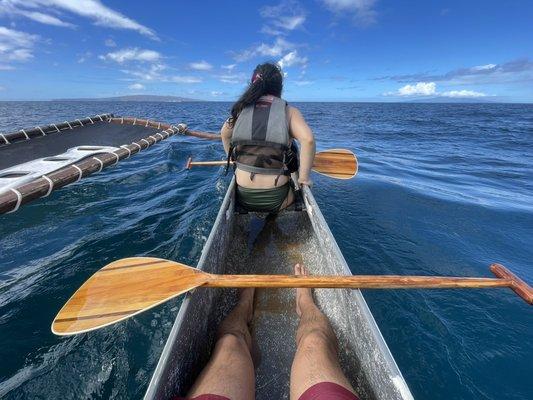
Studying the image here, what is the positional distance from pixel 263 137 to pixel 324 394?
2.92m

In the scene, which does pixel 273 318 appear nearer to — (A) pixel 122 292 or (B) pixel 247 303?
(B) pixel 247 303

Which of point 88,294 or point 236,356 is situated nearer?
point 236,356

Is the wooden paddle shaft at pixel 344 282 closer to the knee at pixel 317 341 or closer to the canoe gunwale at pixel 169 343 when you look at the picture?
the canoe gunwale at pixel 169 343

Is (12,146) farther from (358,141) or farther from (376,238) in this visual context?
(358,141)

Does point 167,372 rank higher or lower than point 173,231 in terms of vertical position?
higher

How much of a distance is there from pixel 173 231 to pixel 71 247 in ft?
5.72

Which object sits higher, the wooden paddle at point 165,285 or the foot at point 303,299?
the wooden paddle at point 165,285

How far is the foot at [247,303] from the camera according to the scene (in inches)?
116

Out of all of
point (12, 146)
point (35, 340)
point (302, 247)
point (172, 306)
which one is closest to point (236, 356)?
point (172, 306)

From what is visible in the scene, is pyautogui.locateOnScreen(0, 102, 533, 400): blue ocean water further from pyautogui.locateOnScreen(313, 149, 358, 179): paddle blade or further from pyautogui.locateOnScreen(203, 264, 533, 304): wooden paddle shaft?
pyautogui.locateOnScreen(203, 264, 533, 304): wooden paddle shaft

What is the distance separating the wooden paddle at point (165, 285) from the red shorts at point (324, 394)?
731mm

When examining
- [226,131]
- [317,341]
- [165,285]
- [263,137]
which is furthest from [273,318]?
[226,131]

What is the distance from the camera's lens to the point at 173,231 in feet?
19.1

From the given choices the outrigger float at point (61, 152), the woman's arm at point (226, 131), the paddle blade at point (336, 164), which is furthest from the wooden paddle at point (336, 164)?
the outrigger float at point (61, 152)
